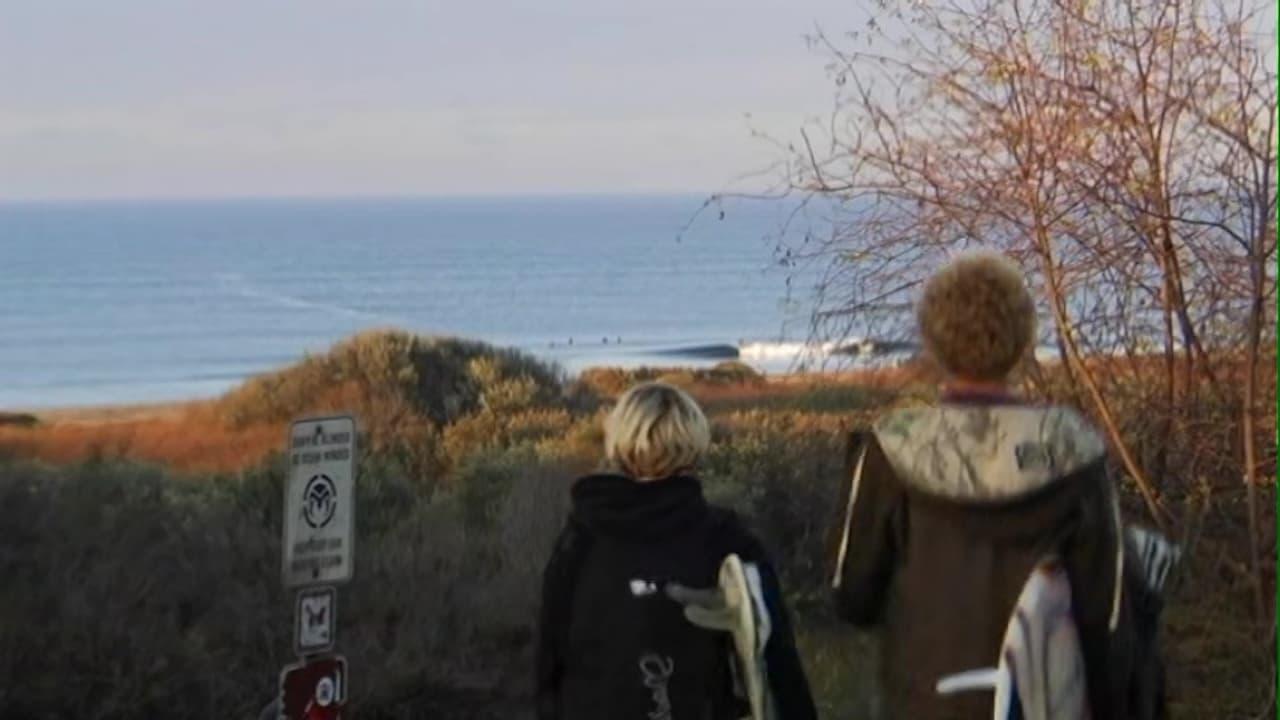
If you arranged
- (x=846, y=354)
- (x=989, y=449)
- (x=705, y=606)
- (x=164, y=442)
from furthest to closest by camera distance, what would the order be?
1. (x=164, y=442)
2. (x=846, y=354)
3. (x=705, y=606)
4. (x=989, y=449)

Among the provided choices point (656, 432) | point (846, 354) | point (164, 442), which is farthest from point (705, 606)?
point (164, 442)

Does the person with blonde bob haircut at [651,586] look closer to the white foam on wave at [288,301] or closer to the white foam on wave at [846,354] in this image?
the white foam on wave at [846,354]

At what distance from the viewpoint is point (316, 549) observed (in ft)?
21.7

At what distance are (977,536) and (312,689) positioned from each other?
214 cm

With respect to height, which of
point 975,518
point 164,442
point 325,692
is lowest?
point 325,692

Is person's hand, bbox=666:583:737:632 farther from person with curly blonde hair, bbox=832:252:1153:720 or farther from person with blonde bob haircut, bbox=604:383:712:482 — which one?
person with curly blonde hair, bbox=832:252:1153:720

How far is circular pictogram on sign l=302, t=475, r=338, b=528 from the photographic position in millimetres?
6562

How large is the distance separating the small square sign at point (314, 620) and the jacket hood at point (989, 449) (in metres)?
1.93

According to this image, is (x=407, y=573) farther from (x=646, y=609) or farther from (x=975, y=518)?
(x=975, y=518)

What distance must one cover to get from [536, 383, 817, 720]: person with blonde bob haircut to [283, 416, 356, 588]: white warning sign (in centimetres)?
82

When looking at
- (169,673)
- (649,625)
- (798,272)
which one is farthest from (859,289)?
(649,625)

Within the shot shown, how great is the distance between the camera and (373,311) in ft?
186

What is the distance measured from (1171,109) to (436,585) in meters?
3.84

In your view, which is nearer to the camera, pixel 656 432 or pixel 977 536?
pixel 977 536
